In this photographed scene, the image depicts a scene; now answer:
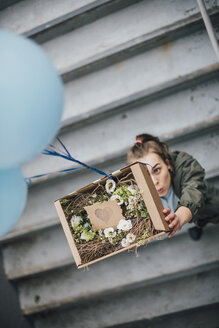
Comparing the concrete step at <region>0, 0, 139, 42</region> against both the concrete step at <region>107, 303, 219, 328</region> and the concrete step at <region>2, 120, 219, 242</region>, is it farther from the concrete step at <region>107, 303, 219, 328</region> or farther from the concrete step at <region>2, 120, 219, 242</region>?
the concrete step at <region>107, 303, 219, 328</region>

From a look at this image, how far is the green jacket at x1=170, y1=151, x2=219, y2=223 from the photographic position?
1411 mm

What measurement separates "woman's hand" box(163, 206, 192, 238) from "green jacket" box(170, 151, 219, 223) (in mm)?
41

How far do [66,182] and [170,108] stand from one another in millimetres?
844

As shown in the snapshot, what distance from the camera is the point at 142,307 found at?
208 cm

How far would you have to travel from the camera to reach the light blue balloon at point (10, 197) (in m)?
1.05

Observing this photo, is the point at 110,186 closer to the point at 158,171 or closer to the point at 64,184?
the point at 158,171

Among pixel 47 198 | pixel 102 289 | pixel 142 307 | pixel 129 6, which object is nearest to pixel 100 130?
pixel 47 198

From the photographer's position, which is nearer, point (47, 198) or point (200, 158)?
point (200, 158)

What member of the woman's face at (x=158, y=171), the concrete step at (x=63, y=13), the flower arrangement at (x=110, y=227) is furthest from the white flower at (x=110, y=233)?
the concrete step at (x=63, y=13)

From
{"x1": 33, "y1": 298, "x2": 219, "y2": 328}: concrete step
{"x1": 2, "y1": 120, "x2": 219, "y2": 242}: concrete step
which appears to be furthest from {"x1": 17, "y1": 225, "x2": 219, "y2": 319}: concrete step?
{"x1": 2, "y1": 120, "x2": 219, "y2": 242}: concrete step

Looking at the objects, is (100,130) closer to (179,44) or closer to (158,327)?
(179,44)

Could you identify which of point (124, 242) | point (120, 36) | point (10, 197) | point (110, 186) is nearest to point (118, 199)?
point (110, 186)

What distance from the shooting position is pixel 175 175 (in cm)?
175

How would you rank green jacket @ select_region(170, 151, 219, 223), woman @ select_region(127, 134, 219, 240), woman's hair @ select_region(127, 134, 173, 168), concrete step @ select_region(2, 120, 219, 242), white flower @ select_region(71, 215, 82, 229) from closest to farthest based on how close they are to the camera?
white flower @ select_region(71, 215, 82, 229)
green jacket @ select_region(170, 151, 219, 223)
woman @ select_region(127, 134, 219, 240)
woman's hair @ select_region(127, 134, 173, 168)
concrete step @ select_region(2, 120, 219, 242)
